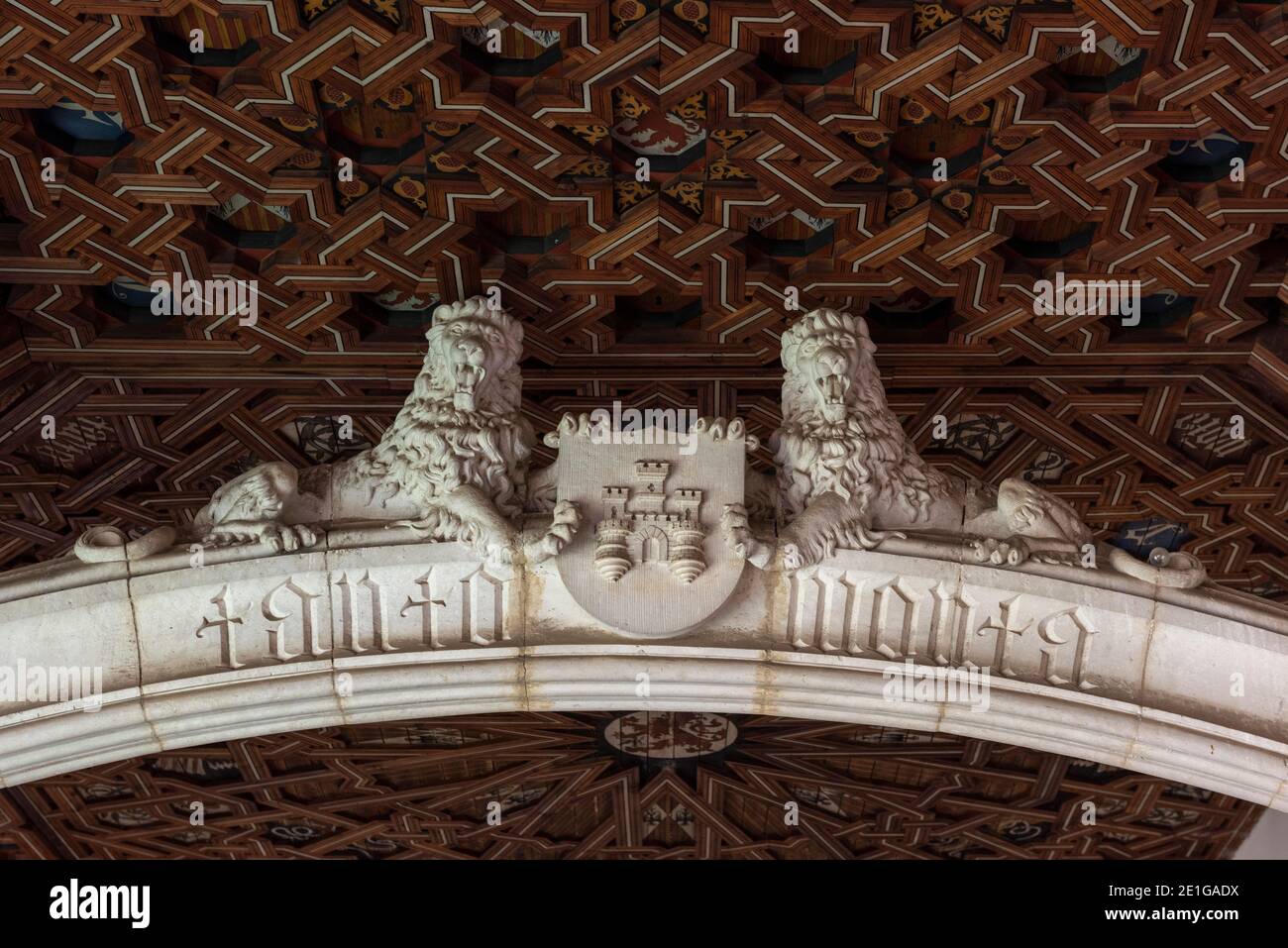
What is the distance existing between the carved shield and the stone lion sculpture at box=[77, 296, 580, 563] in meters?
0.08

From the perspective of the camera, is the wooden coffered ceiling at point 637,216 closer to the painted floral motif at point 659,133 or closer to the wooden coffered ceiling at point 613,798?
the painted floral motif at point 659,133

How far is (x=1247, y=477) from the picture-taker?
224 inches

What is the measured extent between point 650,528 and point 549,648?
370 mm

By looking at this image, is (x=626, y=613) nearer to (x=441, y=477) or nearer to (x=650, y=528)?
(x=650, y=528)

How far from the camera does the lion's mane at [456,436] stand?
4.29 metres

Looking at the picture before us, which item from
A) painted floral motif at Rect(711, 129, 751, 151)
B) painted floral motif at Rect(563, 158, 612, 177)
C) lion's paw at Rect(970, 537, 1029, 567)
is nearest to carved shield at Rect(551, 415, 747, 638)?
lion's paw at Rect(970, 537, 1029, 567)

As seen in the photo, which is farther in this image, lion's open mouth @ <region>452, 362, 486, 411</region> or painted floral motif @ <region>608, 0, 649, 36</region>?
lion's open mouth @ <region>452, 362, 486, 411</region>

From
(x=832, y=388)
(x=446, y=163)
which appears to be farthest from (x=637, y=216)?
(x=832, y=388)

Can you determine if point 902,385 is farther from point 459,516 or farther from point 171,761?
point 171,761

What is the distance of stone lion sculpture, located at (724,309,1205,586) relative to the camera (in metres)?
4.26

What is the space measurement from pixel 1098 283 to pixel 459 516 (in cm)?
192

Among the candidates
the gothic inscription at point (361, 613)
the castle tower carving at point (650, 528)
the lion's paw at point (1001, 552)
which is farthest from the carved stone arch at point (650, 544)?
the lion's paw at point (1001, 552)

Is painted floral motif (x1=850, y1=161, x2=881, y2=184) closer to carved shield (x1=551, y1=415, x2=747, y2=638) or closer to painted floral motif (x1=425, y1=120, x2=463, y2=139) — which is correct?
carved shield (x1=551, y1=415, x2=747, y2=638)

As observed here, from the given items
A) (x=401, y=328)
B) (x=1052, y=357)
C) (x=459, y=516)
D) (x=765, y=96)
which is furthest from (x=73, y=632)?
(x=1052, y=357)
